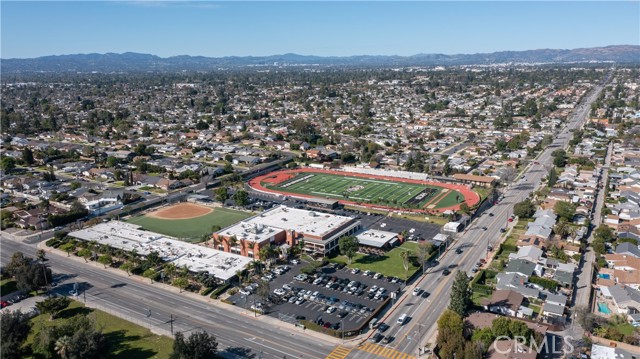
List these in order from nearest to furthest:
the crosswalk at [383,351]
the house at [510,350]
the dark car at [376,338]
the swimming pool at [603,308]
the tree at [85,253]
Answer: the house at [510,350] → the crosswalk at [383,351] → the dark car at [376,338] → the swimming pool at [603,308] → the tree at [85,253]

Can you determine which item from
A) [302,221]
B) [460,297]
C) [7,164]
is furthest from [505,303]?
[7,164]

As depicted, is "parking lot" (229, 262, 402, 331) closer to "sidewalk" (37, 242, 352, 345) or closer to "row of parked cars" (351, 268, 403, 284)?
"row of parked cars" (351, 268, 403, 284)

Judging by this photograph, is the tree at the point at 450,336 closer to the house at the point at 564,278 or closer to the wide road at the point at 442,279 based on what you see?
the wide road at the point at 442,279

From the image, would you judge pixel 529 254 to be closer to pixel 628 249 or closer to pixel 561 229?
pixel 561 229

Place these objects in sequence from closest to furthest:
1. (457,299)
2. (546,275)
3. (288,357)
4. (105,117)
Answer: (288,357) → (457,299) → (546,275) → (105,117)

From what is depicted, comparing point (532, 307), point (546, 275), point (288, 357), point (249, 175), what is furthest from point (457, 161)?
point (288, 357)

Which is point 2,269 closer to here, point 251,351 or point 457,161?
point 251,351

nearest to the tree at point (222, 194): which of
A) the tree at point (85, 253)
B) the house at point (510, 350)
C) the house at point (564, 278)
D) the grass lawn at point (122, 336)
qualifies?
the tree at point (85, 253)
